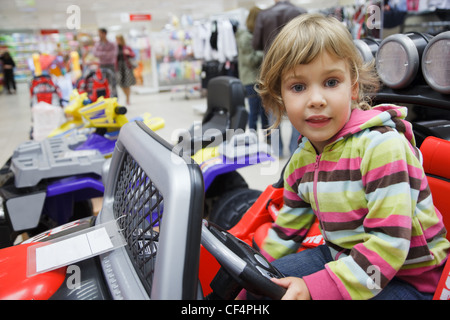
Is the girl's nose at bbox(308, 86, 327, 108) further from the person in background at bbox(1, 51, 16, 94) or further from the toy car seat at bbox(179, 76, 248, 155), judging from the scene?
the person in background at bbox(1, 51, 16, 94)

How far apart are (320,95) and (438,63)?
0.47 metres

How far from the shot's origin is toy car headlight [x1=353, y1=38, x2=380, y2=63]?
1.21 metres

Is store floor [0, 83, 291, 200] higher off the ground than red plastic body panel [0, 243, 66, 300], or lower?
lower

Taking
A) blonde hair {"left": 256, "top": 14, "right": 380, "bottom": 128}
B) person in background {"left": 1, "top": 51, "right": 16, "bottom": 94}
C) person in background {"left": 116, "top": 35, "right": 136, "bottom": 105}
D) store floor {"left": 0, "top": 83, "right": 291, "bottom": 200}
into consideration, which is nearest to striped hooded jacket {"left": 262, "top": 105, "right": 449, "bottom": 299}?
blonde hair {"left": 256, "top": 14, "right": 380, "bottom": 128}

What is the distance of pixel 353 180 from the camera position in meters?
0.76

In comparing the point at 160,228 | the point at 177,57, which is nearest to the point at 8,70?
the point at 177,57

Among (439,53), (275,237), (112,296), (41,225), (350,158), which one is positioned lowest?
(41,225)

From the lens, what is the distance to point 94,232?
0.73 m

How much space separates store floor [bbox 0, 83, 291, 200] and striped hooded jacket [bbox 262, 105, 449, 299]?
1375 millimetres

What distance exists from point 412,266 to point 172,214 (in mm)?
545

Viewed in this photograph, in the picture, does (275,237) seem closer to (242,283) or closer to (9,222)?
(242,283)

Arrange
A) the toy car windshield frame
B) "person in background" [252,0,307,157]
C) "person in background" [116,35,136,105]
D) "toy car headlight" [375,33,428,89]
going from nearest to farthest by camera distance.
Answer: the toy car windshield frame
"toy car headlight" [375,33,428,89]
"person in background" [252,0,307,157]
"person in background" [116,35,136,105]

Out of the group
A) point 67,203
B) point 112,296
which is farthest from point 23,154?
point 112,296

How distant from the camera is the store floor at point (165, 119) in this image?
109 inches
